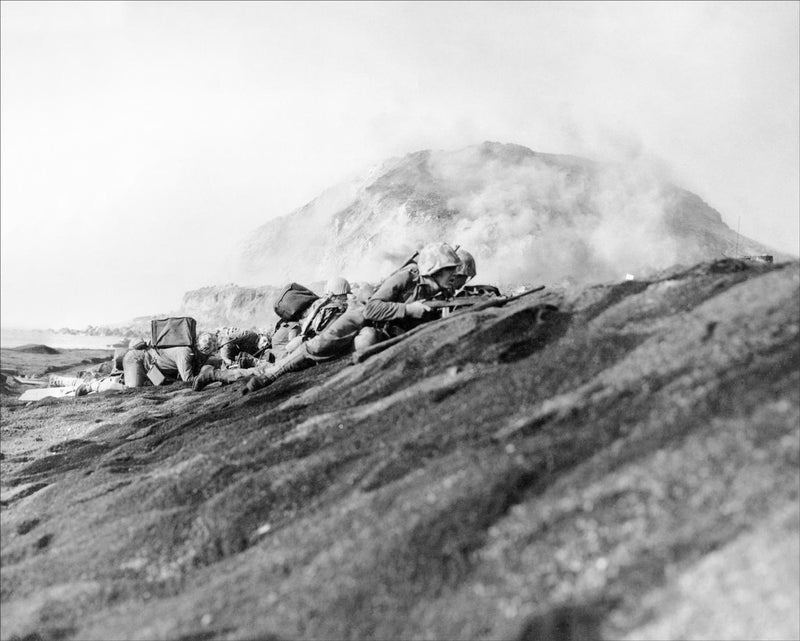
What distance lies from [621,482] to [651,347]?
5.02ft

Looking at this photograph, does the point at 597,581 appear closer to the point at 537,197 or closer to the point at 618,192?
the point at 537,197

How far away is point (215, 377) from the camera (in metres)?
11.8

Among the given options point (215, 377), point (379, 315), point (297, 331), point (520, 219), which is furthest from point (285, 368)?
point (520, 219)

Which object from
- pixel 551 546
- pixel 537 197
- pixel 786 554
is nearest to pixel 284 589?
pixel 551 546

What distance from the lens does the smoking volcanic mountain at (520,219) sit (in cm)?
3122

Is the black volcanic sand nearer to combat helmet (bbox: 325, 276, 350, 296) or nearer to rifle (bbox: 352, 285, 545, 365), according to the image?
rifle (bbox: 352, 285, 545, 365)

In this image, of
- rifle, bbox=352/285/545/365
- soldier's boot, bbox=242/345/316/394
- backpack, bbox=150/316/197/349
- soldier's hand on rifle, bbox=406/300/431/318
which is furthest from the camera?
A: backpack, bbox=150/316/197/349

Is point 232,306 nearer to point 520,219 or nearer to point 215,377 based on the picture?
point 520,219

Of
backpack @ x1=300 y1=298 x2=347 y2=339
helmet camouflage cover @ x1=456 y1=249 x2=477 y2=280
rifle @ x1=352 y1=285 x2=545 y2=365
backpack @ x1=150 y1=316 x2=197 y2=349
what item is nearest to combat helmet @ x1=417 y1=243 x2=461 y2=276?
helmet camouflage cover @ x1=456 y1=249 x2=477 y2=280

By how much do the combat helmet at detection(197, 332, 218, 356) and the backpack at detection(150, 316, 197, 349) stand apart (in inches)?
24.8

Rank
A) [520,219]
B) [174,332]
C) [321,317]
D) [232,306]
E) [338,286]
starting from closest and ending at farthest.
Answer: [321,317]
[338,286]
[174,332]
[520,219]
[232,306]

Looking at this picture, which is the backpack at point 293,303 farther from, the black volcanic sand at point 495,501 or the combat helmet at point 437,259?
the black volcanic sand at point 495,501

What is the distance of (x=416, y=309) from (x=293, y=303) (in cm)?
418

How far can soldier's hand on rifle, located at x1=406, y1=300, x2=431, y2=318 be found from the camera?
906cm
